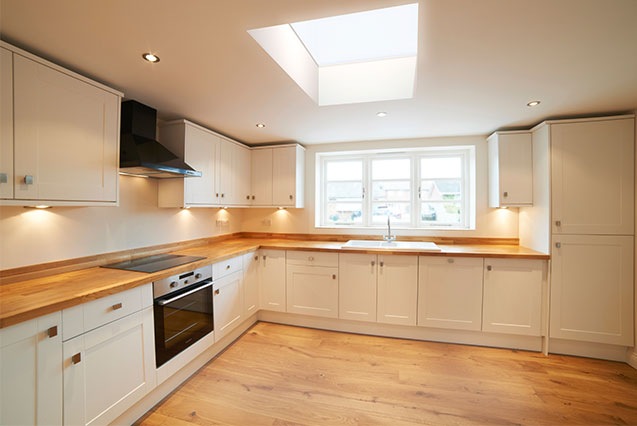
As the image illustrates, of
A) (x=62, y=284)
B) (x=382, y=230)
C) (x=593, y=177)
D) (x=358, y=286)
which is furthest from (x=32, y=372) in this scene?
(x=593, y=177)

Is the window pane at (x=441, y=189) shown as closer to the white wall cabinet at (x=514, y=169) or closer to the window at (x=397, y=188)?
the window at (x=397, y=188)

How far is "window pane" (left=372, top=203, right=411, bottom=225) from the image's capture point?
3533mm

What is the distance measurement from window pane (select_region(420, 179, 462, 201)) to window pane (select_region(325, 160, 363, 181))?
0.86 m

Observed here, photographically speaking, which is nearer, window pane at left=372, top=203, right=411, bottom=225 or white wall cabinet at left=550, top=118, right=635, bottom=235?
white wall cabinet at left=550, top=118, right=635, bottom=235

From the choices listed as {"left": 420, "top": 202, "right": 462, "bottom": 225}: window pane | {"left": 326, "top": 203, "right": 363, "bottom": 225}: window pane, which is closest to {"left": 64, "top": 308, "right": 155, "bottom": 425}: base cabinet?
{"left": 326, "top": 203, "right": 363, "bottom": 225}: window pane

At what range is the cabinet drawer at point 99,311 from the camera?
131cm

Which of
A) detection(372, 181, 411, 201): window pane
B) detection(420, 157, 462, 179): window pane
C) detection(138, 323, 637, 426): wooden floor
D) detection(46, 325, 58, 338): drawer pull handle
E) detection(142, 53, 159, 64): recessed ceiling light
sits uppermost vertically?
detection(142, 53, 159, 64): recessed ceiling light

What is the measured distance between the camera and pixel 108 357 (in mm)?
1488

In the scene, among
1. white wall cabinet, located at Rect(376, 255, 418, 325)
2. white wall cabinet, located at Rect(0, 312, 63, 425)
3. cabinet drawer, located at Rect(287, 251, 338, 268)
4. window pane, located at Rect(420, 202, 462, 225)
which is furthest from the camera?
window pane, located at Rect(420, 202, 462, 225)

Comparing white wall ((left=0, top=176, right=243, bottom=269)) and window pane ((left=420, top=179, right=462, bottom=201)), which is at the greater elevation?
window pane ((left=420, top=179, right=462, bottom=201))

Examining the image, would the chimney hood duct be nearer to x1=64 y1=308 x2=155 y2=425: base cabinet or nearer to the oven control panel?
the oven control panel

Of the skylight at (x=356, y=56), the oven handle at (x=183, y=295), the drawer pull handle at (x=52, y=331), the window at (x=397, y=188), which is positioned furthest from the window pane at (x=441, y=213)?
the drawer pull handle at (x=52, y=331)

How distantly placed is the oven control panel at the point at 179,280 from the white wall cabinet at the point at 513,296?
2.62 metres

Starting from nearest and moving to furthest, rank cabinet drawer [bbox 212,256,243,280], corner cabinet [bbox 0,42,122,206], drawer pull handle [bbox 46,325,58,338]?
drawer pull handle [bbox 46,325,58,338]
corner cabinet [bbox 0,42,122,206]
cabinet drawer [bbox 212,256,243,280]
